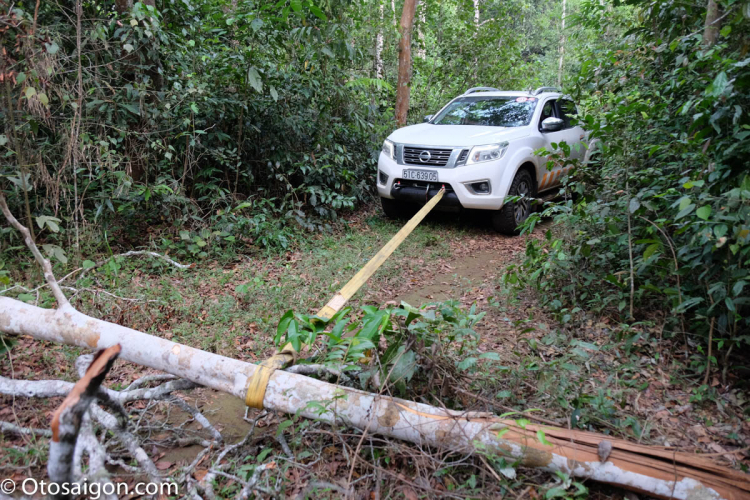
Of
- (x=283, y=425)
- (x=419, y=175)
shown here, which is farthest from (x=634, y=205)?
(x=419, y=175)

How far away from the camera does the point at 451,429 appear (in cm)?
233

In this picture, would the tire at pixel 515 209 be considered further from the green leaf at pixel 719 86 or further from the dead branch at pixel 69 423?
the dead branch at pixel 69 423

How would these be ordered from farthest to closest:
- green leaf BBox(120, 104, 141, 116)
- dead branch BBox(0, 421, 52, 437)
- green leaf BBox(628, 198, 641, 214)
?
green leaf BBox(120, 104, 141, 116)
green leaf BBox(628, 198, 641, 214)
dead branch BBox(0, 421, 52, 437)

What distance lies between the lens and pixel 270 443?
270 centimetres

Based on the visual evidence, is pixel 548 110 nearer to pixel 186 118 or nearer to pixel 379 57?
pixel 379 57

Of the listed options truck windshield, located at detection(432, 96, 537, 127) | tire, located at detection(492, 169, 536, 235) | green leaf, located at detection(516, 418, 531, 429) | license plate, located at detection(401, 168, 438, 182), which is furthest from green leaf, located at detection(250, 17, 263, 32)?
green leaf, located at detection(516, 418, 531, 429)

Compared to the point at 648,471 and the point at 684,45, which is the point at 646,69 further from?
the point at 648,471

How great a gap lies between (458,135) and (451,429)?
499 cm

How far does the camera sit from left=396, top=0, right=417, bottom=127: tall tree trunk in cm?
933

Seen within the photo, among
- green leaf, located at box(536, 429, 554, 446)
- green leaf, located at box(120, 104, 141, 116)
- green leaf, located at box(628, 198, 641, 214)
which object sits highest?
green leaf, located at box(120, 104, 141, 116)

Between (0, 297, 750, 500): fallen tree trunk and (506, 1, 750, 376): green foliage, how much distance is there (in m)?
1.25

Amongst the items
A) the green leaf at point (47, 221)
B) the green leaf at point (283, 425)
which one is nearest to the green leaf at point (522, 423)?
the green leaf at point (283, 425)

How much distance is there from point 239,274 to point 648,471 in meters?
4.31

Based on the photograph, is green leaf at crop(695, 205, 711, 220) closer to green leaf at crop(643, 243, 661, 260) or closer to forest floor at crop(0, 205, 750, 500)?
green leaf at crop(643, 243, 661, 260)
